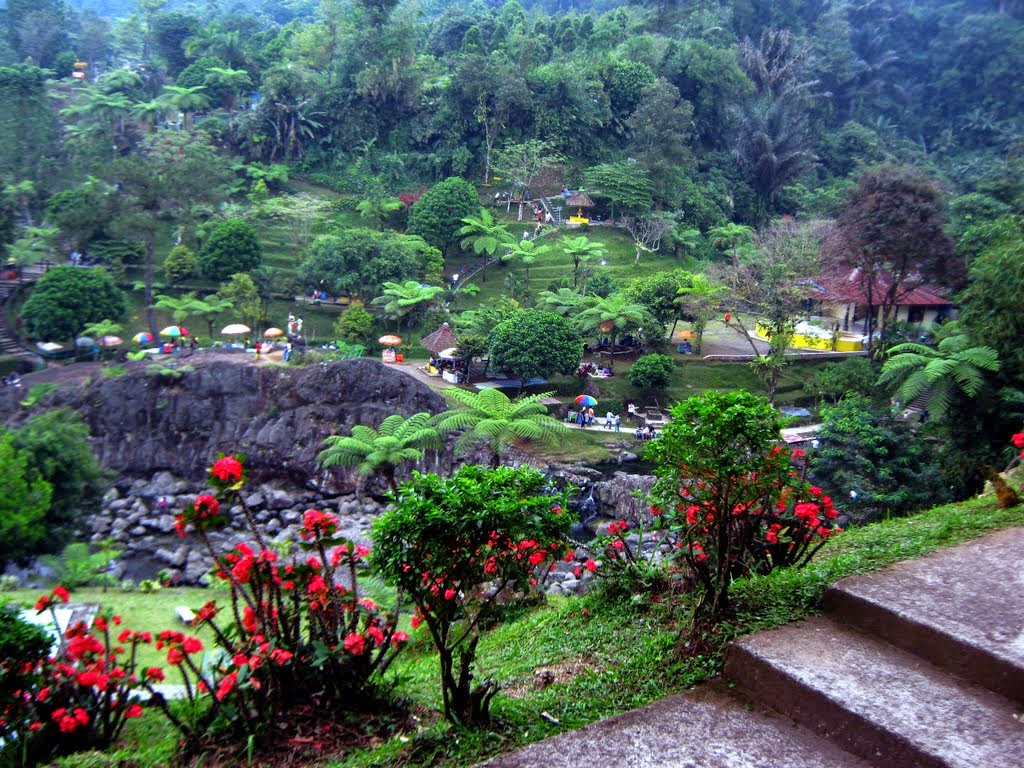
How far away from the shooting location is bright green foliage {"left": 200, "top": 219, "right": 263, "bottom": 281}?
24828 mm

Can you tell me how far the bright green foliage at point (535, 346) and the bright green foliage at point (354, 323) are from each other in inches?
174

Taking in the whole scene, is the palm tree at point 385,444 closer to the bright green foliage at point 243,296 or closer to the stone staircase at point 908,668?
the bright green foliage at point 243,296

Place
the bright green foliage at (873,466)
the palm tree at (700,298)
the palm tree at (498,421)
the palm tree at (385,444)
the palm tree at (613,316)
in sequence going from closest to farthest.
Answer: the bright green foliage at (873,466), the palm tree at (498,421), the palm tree at (385,444), the palm tree at (700,298), the palm tree at (613,316)

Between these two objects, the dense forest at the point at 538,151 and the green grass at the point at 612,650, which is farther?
the dense forest at the point at 538,151

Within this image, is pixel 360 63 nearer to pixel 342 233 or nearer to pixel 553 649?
pixel 342 233

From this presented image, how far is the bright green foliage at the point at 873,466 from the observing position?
1407cm

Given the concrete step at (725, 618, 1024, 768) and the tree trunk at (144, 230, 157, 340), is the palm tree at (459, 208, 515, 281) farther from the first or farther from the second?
the concrete step at (725, 618, 1024, 768)

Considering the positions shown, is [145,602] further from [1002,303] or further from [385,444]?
[1002,303]

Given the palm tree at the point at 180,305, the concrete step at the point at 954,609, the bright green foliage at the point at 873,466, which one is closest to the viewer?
the concrete step at the point at 954,609

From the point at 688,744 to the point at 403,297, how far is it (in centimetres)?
2066

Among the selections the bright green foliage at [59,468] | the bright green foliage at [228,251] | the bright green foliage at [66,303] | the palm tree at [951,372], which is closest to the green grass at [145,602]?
the bright green foliage at [59,468]

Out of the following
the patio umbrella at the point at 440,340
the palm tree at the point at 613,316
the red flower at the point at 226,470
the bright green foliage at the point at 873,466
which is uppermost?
the palm tree at the point at 613,316

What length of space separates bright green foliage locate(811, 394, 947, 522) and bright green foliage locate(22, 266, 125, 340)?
19397 millimetres

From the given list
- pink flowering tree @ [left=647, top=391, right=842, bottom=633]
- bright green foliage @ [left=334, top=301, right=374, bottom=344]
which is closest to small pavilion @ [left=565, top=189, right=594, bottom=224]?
bright green foliage @ [left=334, top=301, right=374, bottom=344]
